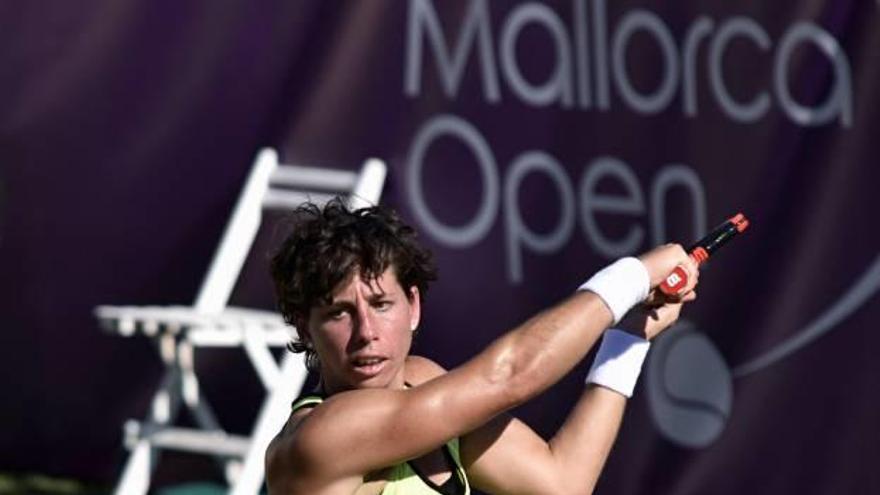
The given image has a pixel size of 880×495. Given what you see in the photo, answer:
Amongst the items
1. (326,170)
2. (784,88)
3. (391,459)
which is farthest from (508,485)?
(784,88)

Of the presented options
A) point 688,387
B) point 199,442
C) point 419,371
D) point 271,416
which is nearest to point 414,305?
point 419,371

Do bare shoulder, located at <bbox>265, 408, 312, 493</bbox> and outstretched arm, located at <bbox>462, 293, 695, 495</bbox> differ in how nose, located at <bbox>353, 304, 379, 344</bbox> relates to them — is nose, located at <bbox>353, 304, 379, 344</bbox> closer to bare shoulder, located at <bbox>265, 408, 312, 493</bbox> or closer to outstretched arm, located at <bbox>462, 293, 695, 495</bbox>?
bare shoulder, located at <bbox>265, 408, 312, 493</bbox>

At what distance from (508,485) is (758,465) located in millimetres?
2679

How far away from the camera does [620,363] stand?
386cm

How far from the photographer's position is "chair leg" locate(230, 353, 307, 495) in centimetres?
592

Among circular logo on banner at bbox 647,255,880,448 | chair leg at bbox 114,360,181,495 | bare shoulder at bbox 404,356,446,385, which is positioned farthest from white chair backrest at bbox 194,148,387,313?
bare shoulder at bbox 404,356,446,385

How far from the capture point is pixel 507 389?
344 centimetres

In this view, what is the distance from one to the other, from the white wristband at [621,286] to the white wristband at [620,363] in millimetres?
307

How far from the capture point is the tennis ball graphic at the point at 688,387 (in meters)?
6.34

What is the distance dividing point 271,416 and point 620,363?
7.51ft

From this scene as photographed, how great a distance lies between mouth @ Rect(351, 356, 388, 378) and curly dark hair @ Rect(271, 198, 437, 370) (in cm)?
11

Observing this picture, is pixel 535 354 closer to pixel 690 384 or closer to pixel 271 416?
pixel 271 416

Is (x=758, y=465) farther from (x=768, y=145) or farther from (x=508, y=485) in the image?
(x=508, y=485)

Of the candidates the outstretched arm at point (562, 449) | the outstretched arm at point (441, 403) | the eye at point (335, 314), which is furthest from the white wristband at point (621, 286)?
the eye at point (335, 314)
